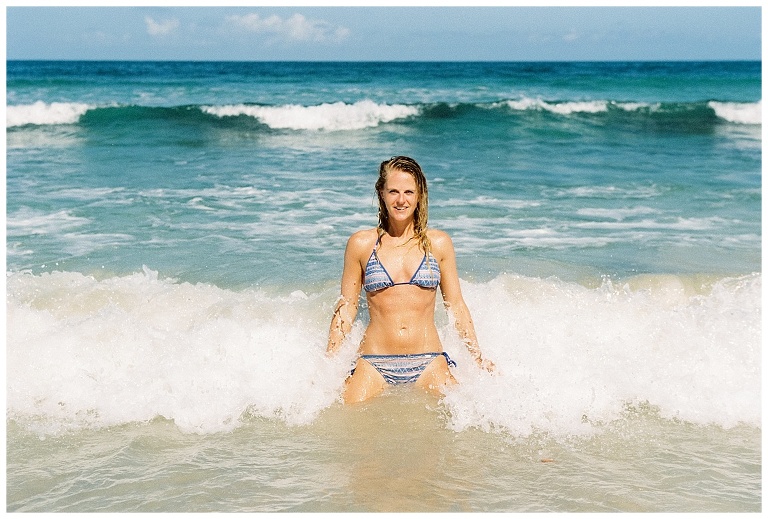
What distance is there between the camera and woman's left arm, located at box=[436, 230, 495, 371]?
4785mm

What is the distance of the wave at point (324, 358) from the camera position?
15.1 feet

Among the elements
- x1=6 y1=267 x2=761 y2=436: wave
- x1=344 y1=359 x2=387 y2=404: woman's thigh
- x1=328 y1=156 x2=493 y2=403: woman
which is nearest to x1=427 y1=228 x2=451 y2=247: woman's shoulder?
x1=328 y1=156 x2=493 y2=403: woman

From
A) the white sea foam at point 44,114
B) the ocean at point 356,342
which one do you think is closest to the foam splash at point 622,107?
the ocean at point 356,342

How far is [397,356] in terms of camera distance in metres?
4.72

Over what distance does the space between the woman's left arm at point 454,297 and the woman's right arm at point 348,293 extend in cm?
49

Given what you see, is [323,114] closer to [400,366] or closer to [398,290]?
[398,290]

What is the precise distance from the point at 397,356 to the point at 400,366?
0.07m

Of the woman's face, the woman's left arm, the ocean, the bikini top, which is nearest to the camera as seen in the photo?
the ocean

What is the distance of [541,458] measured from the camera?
4082 mm

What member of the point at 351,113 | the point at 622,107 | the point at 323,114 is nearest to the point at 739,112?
the point at 622,107

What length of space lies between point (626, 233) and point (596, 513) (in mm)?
5813

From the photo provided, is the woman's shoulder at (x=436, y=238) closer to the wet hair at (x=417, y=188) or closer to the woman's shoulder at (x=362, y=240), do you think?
the wet hair at (x=417, y=188)

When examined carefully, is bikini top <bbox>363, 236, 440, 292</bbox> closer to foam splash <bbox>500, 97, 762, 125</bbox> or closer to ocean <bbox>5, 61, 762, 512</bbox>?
ocean <bbox>5, 61, 762, 512</bbox>

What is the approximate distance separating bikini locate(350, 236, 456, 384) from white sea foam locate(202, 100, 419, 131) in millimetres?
15244
